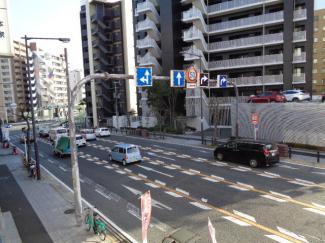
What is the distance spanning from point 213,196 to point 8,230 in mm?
9419

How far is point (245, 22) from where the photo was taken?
3791cm

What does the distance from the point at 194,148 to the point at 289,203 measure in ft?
50.2

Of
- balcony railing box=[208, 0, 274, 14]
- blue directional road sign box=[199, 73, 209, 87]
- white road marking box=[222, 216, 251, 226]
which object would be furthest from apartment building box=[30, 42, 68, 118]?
white road marking box=[222, 216, 251, 226]

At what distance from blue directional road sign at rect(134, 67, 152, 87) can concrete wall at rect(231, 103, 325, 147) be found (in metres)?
19.1

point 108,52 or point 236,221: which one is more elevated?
point 108,52

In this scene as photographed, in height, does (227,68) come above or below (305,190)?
above

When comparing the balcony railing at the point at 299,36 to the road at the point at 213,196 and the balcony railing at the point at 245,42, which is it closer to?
the balcony railing at the point at 245,42

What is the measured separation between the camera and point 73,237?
9.02 m

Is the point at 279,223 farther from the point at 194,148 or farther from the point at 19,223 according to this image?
the point at 194,148

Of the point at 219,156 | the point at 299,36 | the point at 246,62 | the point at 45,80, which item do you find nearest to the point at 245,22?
the point at 246,62

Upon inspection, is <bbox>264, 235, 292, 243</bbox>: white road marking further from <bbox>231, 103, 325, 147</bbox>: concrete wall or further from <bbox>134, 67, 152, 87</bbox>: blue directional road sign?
<bbox>231, 103, 325, 147</bbox>: concrete wall

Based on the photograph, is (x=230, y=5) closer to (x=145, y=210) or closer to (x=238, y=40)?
(x=238, y=40)

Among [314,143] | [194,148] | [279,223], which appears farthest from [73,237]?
[314,143]

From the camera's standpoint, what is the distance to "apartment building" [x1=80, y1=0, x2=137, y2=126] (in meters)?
59.1
